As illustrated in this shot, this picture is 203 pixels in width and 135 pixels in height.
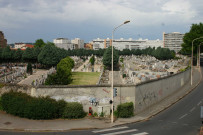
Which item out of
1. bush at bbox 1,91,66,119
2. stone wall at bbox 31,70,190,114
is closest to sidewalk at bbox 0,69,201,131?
bush at bbox 1,91,66,119

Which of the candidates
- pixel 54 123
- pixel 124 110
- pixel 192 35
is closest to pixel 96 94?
pixel 124 110

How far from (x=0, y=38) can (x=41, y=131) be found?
195m

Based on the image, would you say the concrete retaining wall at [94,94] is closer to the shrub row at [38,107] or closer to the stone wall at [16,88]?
the stone wall at [16,88]

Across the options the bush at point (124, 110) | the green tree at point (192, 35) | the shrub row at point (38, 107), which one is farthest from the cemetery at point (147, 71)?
the shrub row at point (38, 107)

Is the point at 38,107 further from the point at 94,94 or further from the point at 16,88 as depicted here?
the point at 94,94

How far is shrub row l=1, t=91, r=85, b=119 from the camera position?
17.1 metres

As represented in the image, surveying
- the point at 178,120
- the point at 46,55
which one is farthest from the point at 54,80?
the point at 46,55

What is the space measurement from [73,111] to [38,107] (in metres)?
2.75

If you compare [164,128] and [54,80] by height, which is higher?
[54,80]

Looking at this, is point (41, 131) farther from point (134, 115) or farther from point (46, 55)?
point (46, 55)

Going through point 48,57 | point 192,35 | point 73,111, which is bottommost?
point 73,111

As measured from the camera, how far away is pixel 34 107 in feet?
55.9

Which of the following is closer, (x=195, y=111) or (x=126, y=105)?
(x=126, y=105)

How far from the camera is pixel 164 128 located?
52.5 feet
